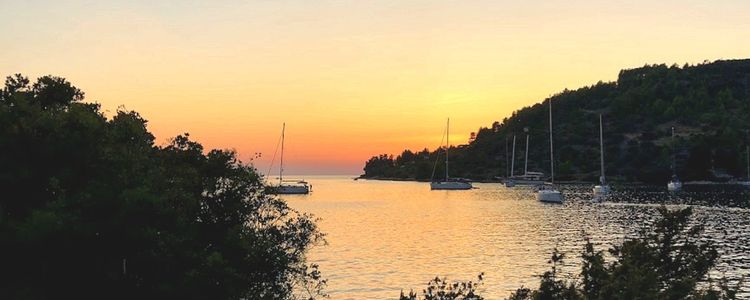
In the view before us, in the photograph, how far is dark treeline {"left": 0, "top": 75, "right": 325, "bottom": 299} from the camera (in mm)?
20344

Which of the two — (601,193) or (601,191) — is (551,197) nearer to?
(601,193)

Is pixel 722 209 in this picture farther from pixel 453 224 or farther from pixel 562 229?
pixel 453 224

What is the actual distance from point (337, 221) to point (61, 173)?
284 ft

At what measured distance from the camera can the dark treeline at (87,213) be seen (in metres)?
20.3

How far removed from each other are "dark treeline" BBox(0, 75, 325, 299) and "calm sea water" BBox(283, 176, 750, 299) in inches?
569

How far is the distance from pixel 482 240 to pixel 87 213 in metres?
61.7

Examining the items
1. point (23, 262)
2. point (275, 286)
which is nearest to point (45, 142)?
point (23, 262)

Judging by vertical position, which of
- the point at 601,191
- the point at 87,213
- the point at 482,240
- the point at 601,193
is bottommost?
the point at 482,240

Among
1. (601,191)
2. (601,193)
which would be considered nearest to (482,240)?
(601,193)

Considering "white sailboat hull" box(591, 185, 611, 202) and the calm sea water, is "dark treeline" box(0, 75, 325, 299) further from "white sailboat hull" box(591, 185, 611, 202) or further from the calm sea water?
"white sailboat hull" box(591, 185, 611, 202)

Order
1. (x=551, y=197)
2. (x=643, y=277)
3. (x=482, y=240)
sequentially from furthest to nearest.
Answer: (x=551, y=197) → (x=482, y=240) → (x=643, y=277)

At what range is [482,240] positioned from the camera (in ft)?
255

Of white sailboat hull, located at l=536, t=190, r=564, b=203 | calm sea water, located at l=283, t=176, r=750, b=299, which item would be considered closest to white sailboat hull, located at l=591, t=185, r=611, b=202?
calm sea water, located at l=283, t=176, r=750, b=299

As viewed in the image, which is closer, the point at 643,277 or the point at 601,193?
the point at 643,277
